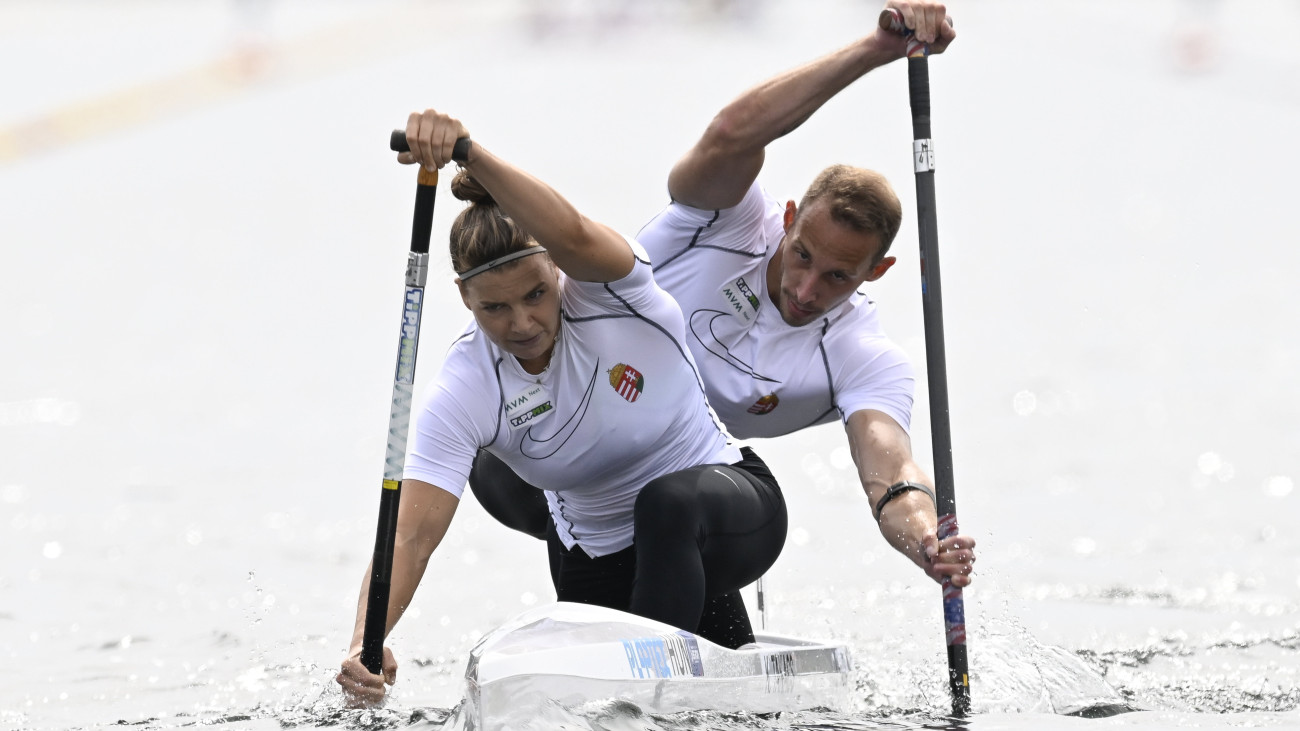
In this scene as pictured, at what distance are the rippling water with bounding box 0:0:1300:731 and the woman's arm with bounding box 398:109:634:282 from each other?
407 mm

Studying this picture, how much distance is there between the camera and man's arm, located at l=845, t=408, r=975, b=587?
3.31 m

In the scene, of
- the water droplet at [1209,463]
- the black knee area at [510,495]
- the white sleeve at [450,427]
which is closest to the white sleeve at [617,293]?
the white sleeve at [450,427]

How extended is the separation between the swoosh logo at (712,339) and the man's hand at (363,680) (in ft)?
3.83

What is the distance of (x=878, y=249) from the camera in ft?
11.7

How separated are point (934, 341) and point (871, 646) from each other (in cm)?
139

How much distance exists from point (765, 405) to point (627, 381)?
0.64 m

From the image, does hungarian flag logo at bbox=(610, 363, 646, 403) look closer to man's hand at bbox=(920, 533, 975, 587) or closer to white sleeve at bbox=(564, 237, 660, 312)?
white sleeve at bbox=(564, 237, 660, 312)

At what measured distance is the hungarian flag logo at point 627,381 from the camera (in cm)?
327

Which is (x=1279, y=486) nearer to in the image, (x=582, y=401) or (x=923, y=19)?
Result: (x=923, y=19)

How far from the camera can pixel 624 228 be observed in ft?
50.0

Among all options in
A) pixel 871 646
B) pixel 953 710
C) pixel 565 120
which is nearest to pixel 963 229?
pixel 565 120

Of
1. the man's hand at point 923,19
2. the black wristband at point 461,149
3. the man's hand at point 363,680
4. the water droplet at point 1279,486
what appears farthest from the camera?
the water droplet at point 1279,486

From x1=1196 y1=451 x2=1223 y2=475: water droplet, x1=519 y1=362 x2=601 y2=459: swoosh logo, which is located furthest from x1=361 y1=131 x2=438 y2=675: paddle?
x1=1196 y1=451 x2=1223 y2=475: water droplet

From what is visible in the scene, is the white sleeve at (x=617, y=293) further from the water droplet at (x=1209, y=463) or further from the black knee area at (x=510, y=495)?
the water droplet at (x=1209, y=463)
